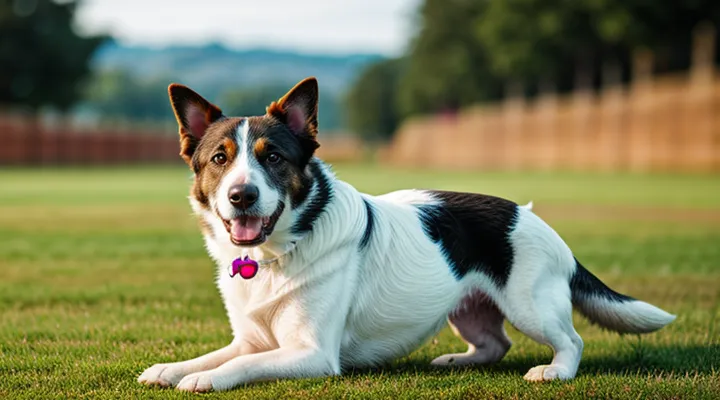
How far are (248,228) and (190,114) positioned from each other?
87cm

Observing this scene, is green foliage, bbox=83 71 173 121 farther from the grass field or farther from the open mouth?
the open mouth

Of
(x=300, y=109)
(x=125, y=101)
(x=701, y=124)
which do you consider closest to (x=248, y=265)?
(x=300, y=109)

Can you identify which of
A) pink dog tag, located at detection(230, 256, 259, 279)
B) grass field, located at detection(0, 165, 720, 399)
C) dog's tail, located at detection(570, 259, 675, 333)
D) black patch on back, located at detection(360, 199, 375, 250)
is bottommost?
grass field, located at detection(0, 165, 720, 399)

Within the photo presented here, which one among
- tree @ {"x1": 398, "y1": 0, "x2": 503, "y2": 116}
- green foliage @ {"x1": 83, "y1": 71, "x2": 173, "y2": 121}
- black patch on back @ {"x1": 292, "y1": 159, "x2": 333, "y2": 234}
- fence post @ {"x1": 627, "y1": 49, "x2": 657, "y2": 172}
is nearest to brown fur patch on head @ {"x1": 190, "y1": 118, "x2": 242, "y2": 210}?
black patch on back @ {"x1": 292, "y1": 159, "x2": 333, "y2": 234}

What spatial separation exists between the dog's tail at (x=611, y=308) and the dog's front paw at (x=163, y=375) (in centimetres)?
264

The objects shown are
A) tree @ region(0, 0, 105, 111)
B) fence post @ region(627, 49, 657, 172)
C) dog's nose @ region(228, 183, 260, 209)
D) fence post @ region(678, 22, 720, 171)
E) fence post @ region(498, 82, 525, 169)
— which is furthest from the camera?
fence post @ region(498, 82, 525, 169)

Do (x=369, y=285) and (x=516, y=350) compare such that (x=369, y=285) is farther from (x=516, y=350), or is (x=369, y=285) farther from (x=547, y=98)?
(x=547, y=98)

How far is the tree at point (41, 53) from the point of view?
2638 inches

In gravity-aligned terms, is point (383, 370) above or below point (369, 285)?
below

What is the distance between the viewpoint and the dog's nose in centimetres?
443

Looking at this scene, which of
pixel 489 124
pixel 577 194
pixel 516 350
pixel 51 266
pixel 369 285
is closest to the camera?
pixel 369 285

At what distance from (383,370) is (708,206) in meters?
18.6

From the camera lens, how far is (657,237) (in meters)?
14.6

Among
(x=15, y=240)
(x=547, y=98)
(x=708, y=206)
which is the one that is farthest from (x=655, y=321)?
(x=547, y=98)
